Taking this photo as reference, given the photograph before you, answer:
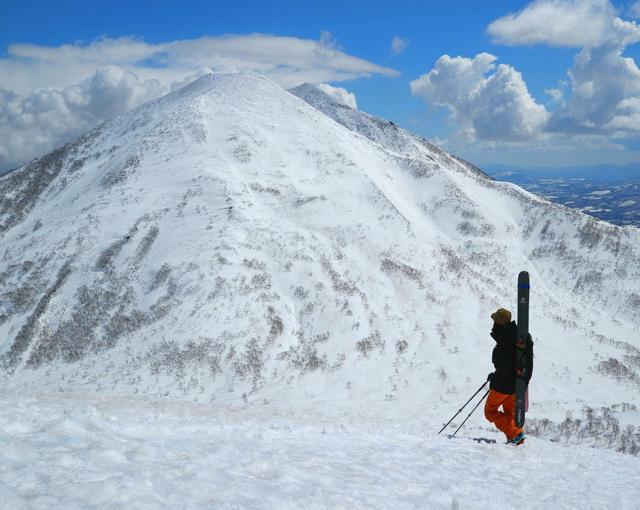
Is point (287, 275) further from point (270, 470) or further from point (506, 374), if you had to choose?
point (270, 470)

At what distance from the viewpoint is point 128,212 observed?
40406mm

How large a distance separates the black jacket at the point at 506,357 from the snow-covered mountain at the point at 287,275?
12179 millimetres

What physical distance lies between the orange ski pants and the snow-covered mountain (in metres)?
11.6

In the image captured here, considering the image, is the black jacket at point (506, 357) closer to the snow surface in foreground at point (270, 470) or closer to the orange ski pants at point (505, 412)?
the orange ski pants at point (505, 412)

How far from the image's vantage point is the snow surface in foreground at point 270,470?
620cm

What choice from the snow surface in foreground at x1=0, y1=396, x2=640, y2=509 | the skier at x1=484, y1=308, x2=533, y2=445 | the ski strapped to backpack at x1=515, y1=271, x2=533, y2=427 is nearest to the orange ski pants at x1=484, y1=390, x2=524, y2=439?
the skier at x1=484, y1=308, x2=533, y2=445

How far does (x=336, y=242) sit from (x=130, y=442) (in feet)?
Answer: 102

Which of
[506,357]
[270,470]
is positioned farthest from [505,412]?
[270,470]

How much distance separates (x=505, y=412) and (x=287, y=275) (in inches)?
969

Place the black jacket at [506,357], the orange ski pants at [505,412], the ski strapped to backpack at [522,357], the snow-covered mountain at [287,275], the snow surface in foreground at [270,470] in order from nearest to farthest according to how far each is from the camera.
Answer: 1. the snow surface in foreground at [270,470]
2. the ski strapped to backpack at [522,357]
3. the black jacket at [506,357]
4. the orange ski pants at [505,412]
5. the snow-covered mountain at [287,275]

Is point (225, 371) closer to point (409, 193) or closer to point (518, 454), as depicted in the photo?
point (518, 454)

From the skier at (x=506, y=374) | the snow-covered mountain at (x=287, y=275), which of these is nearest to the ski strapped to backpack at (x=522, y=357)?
the skier at (x=506, y=374)

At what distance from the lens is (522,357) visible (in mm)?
10234

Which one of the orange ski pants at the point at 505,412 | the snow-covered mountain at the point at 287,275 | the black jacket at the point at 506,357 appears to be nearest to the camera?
the black jacket at the point at 506,357
